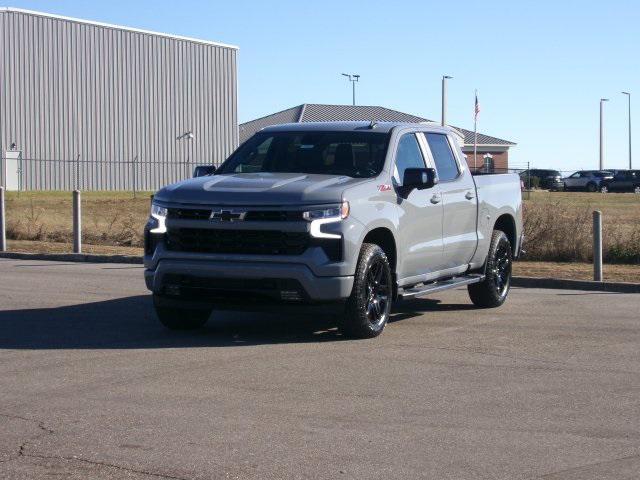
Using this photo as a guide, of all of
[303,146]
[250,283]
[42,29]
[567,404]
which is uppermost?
[42,29]

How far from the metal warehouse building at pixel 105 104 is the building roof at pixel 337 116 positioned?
19.3 m

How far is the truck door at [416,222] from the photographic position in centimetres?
1156

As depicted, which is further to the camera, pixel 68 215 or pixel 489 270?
pixel 68 215

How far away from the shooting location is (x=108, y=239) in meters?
24.4

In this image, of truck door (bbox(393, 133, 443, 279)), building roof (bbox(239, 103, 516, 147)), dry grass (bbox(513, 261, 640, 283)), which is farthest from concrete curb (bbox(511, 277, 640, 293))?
building roof (bbox(239, 103, 516, 147))

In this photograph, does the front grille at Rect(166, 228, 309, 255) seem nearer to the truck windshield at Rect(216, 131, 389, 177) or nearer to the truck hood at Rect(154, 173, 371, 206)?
the truck hood at Rect(154, 173, 371, 206)

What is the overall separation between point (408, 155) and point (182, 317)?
2817mm

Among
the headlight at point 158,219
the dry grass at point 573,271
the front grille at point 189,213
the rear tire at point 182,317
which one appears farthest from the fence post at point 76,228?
the front grille at point 189,213

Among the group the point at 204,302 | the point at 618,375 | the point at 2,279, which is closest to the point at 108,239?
the point at 2,279

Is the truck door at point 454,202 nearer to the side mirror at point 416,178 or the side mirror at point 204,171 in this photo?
the side mirror at point 416,178

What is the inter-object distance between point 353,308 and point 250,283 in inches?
38.2

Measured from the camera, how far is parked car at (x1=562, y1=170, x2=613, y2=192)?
261ft

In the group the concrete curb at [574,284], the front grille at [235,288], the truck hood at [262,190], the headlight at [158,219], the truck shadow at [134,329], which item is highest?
the truck hood at [262,190]

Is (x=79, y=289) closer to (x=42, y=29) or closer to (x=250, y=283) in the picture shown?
(x=250, y=283)
